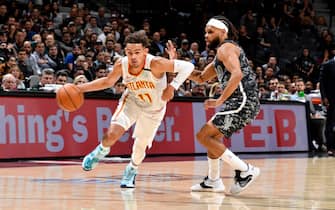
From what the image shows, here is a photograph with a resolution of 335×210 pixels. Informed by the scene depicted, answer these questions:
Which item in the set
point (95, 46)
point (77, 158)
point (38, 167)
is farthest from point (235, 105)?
point (95, 46)

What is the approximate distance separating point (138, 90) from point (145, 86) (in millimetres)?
92

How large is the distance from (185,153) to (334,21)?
14048mm

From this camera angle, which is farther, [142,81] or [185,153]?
[185,153]

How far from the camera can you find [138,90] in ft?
26.4

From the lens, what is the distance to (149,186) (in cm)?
841

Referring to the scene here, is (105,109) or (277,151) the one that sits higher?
(105,109)

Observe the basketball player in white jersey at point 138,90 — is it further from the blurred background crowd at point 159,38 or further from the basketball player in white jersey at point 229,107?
the blurred background crowd at point 159,38

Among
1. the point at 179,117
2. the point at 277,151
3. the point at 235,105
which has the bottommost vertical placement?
the point at 277,151

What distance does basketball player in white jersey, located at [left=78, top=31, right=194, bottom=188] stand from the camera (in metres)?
7.94

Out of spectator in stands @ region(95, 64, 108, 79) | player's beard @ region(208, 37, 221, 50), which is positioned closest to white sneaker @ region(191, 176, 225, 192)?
player's beard @ region(208, 37, 221, 50)

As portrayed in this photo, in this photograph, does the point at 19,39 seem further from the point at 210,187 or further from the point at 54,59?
the point at 210,187

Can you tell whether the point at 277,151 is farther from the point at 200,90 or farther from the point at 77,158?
the point at 77,158

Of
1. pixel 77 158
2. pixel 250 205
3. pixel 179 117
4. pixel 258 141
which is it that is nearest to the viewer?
pixel 250 205

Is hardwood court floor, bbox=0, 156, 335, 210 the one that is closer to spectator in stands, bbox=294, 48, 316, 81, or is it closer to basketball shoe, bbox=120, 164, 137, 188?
basketball shoe, bbox=120, 164, 137, 188
